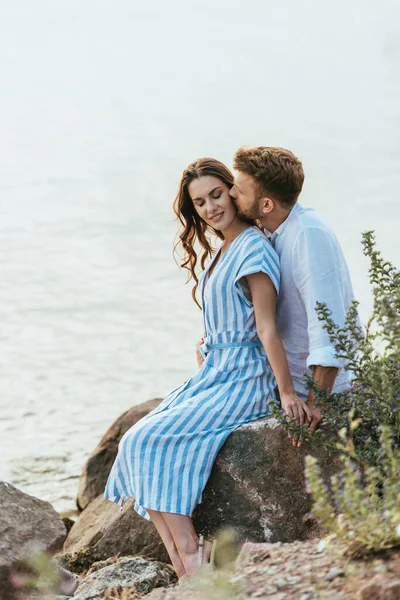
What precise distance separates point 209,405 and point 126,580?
33.8 inches

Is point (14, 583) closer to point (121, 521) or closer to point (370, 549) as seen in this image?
point (121, 521)

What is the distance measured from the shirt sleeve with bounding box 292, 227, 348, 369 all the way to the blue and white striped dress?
5.6 inches

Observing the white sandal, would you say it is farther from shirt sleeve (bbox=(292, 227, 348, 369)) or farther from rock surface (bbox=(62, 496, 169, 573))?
rock surface (bbox=(62, 496, 169, 573))

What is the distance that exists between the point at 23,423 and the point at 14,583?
218 inches

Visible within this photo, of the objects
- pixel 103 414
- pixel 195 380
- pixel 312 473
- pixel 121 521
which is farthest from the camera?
pixel 103 414

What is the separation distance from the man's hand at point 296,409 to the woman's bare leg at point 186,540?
2.23ft

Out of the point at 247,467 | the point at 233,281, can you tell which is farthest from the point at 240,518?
the point at 233,281

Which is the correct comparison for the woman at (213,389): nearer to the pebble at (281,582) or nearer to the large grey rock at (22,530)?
the large grey rock at (22,530)

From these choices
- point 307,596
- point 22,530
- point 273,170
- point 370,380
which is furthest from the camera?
point 22,530

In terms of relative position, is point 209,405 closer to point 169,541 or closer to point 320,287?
point 169,541

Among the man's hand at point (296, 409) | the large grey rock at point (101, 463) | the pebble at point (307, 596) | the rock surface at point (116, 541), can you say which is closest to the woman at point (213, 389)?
the man's hand at point (296, 409)

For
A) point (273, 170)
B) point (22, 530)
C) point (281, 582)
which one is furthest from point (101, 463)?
point (281, 582)

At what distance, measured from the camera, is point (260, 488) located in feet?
14.1

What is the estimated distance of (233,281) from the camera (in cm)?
455
